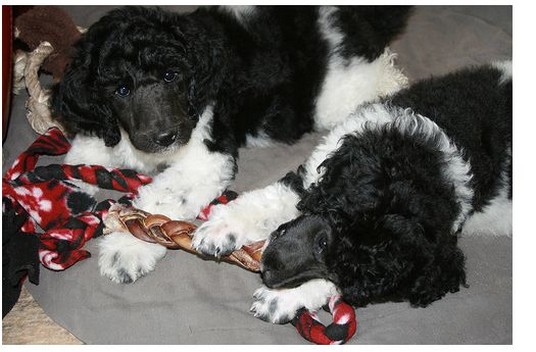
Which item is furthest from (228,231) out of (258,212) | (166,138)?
(166,138)

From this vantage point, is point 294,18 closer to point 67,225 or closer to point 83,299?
point 67,225

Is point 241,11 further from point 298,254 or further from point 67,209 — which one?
point 298,254

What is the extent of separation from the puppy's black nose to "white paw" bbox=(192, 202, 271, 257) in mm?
395

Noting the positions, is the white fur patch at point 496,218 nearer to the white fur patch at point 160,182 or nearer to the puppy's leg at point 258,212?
the puppy's leg at point 258,212

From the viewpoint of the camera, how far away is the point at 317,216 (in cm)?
244

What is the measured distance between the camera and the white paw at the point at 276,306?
278 centimetres

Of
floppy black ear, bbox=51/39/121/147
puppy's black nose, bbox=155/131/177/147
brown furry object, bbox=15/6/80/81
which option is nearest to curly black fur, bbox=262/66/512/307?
puppy's black nose, bbox=155/131/177/147

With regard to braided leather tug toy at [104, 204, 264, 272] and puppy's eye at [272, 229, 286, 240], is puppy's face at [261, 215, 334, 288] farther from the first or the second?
braided leather tug toy at [104, 204, 264, 272]

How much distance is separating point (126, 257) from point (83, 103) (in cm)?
78

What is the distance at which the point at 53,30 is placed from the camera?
144 inches

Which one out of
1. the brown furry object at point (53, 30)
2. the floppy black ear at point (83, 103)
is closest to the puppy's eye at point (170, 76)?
the floppy black ear at point (83, 103)

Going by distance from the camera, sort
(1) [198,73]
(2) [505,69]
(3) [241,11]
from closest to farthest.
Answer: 1. (1) [198,73]
2. (2) [505,69]
3. (3) [241,11]

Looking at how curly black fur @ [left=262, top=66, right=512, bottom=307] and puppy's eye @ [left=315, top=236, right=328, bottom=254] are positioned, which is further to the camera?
puppy's eye @ [left=315, top=236, right=328, bottom=254]

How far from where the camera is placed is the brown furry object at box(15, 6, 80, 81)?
365 cm
